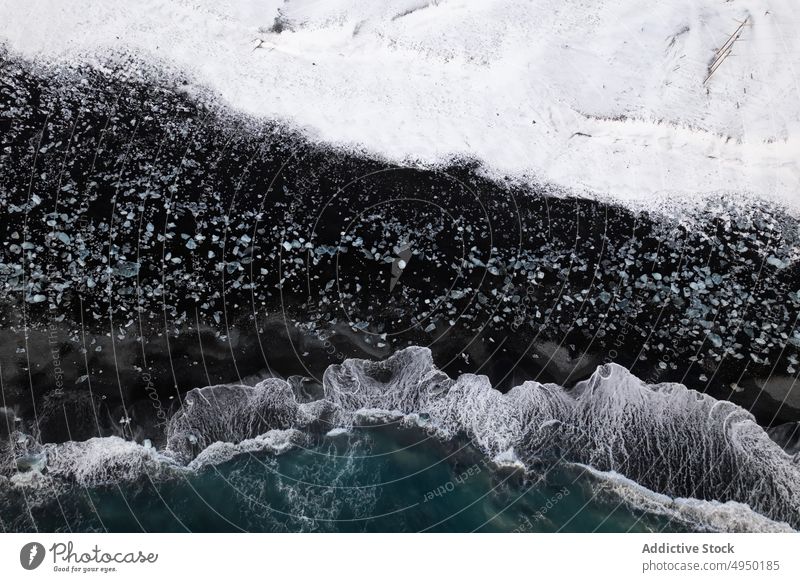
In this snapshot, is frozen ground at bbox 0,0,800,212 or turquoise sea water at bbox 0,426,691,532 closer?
turquoise sea water at bbox 0,426,691,532

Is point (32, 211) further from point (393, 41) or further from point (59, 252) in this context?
point (393, 41)
